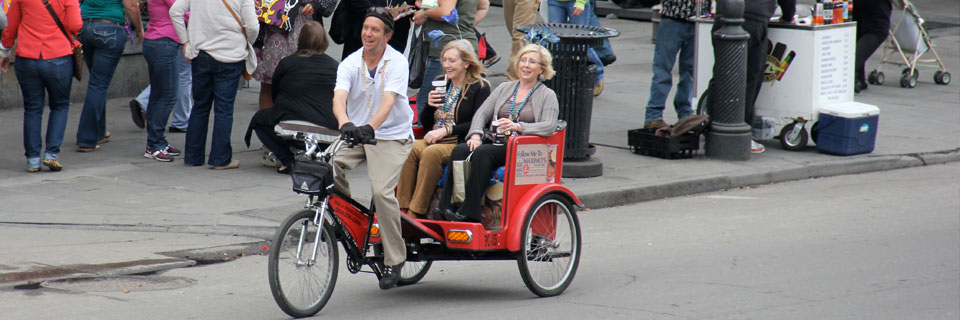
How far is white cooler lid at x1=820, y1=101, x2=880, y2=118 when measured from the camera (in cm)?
1159

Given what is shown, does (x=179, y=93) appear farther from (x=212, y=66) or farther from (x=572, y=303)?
(x=572, y=303)

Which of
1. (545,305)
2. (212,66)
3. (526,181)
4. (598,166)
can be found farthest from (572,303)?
(212,66)

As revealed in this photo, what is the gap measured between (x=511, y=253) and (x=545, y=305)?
1.14ft

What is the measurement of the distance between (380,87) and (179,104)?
19.9ft

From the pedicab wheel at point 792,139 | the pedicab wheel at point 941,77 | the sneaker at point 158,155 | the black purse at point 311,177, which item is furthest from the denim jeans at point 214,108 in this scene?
the pedicab wheel at point 941,77

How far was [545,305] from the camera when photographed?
6.47 metres

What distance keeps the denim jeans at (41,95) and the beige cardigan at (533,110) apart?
433 cm

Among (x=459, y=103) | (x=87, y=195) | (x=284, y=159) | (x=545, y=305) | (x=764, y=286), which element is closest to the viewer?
(x=545, y=305)

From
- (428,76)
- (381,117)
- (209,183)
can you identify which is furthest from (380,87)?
(428,76)

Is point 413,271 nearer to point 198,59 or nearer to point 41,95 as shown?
point 198,59

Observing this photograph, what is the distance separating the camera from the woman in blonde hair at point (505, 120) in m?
6.51

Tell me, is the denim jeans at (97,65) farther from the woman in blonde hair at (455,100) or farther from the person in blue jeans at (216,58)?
the woman in blonde hair at (455,100)

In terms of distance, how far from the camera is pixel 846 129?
455 inches

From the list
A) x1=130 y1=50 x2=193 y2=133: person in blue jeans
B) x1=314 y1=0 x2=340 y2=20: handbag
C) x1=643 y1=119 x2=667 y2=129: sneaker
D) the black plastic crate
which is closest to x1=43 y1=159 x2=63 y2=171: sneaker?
x1=130 y1=50 x2=193 y2=133: person in blue jeans
